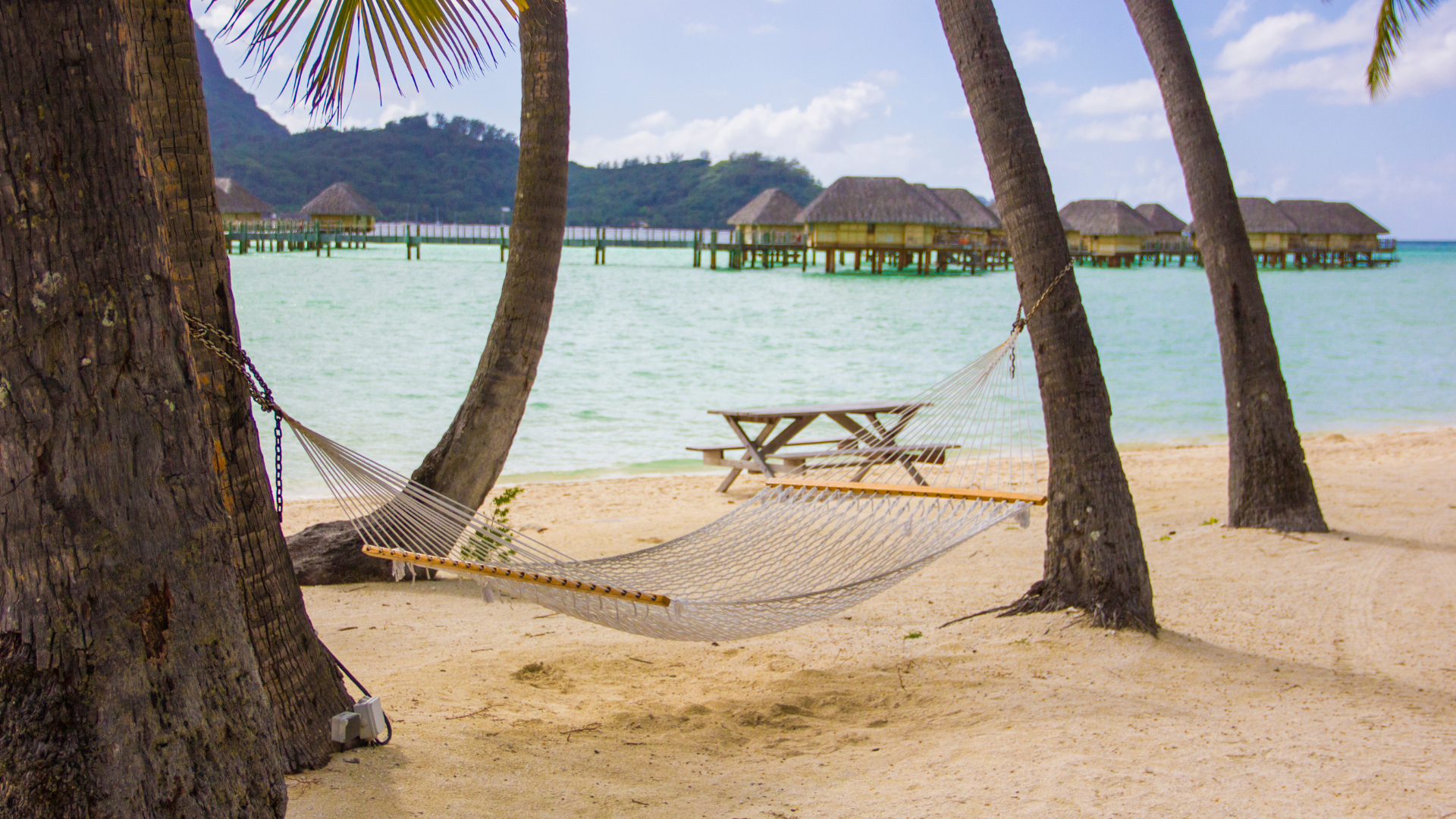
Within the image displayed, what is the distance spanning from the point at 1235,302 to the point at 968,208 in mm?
31652

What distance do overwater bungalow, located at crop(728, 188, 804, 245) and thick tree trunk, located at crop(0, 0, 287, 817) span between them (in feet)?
106

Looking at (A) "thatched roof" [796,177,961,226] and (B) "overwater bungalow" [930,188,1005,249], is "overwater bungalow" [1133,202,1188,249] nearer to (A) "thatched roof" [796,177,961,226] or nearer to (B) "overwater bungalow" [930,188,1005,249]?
(B) "overwater bungalow" [930,188,1005,249]

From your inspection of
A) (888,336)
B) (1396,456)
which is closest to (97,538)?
(1396,456)

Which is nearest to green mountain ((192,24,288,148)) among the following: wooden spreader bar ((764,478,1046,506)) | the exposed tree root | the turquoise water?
the turquoise water

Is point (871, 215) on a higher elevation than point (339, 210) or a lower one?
lower

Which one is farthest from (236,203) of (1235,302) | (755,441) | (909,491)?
(909,491)

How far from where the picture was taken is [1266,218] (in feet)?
114

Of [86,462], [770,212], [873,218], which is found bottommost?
[86,462]

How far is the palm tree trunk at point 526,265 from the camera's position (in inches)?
132

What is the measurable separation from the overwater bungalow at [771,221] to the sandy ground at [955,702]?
30.2 m

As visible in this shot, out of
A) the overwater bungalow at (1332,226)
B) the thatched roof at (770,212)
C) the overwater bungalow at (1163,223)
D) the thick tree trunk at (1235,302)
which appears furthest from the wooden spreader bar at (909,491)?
the overwater bungalow at (1163,223)

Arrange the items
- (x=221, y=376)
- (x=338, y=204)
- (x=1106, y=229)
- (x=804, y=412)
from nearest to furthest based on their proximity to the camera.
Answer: (x=221, y=376) → (x=804, y=412) → (x=1106, y=229) → (x=338, y=204)

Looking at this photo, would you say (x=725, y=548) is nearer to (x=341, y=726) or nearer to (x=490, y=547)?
(x=490, y=547)

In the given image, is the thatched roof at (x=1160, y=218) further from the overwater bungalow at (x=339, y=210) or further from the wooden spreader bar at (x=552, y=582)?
the wooden spreader bar at (x=552, y=582)
